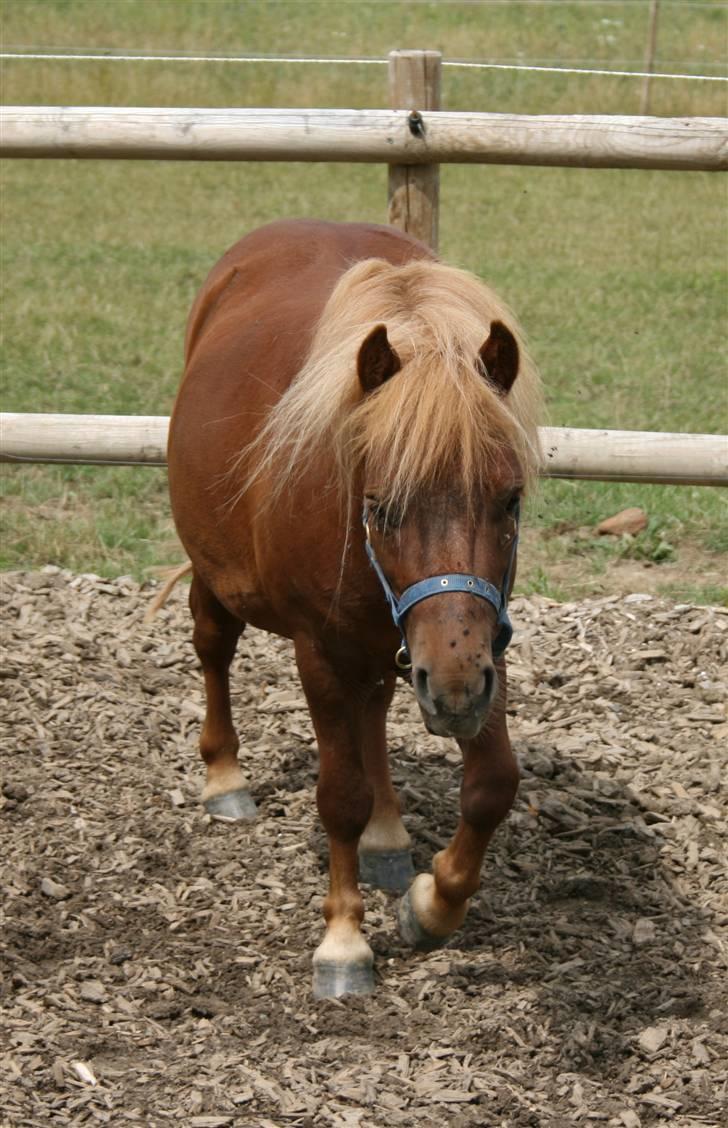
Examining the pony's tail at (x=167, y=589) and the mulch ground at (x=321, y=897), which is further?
the pony's tail at (x=167, y=589)

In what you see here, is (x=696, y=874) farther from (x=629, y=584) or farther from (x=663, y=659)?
(x=629, y=584)

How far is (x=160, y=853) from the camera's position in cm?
377

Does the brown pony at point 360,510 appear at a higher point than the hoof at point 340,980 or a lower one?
higher

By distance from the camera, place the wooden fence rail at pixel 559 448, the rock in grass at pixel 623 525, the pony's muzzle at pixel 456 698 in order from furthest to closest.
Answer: the rock in grass at pixel 623 525 < the wooden fence rail at pixel 559 448 < the pony's muzzle at pixel 456 698

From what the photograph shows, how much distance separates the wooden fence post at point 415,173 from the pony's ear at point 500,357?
216cm

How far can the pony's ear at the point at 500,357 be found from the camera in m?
2.62

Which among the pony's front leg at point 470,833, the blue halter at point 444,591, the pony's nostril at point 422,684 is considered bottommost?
the pony's front leg at point 470,833

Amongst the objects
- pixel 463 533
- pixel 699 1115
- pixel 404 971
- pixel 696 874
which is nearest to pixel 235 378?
pixel 463 533

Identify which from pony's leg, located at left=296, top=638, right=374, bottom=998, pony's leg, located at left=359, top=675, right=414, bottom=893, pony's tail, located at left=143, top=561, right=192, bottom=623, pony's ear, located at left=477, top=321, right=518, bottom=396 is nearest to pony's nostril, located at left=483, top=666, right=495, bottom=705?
pony's ear, located at left=477, top=321, right=518, bottom=396

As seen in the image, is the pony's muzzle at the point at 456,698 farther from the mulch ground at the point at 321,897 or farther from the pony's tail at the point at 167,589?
the pony's tail at the point at 167,589

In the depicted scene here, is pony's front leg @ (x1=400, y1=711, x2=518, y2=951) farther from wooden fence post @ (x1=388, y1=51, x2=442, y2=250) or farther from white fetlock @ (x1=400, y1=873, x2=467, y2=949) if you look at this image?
wooden fence post @ (x1=388, y1=51, x2=442, y2=250)

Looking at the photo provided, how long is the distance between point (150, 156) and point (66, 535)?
1.65 meters

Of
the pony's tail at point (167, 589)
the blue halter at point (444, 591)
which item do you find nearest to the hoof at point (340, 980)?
A: the blue halter at point (444, 591)

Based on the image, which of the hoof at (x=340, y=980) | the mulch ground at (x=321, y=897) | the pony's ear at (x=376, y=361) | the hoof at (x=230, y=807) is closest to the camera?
the pony's ear at (x=376, y=361)
